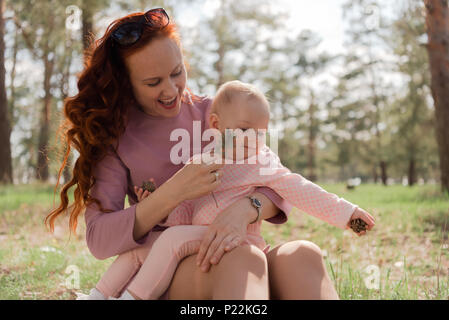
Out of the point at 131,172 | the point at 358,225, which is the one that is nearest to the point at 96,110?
the point at 131,172

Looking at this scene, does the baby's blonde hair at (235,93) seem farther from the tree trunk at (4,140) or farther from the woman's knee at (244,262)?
the tree trunk at (4,140)

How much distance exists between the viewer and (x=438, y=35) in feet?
22.6

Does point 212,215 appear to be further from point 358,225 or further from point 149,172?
point 358,225

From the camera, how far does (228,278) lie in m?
1.41

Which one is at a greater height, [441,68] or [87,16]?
[87,16]

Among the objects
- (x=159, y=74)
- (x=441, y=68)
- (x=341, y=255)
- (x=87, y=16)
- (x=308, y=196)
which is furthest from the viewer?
(x=87, y=16)

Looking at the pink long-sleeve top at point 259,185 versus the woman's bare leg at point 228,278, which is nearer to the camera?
the woman's bare leg at point 228,278

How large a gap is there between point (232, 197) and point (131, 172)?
504 mm

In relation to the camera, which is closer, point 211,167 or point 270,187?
point 211,167

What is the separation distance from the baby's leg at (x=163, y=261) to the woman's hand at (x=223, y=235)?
0.27ft

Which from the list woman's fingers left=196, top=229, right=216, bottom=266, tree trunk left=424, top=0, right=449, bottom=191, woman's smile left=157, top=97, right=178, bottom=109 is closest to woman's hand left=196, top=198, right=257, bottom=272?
woman's fingers left=196, top=229, right=216, bottom=266

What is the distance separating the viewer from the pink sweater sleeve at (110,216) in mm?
1723

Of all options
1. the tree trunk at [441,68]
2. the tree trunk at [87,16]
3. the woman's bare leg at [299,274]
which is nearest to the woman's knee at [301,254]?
the woman's bare leg at [299,274]

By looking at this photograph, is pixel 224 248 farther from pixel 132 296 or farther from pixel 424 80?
pixel 424 80
